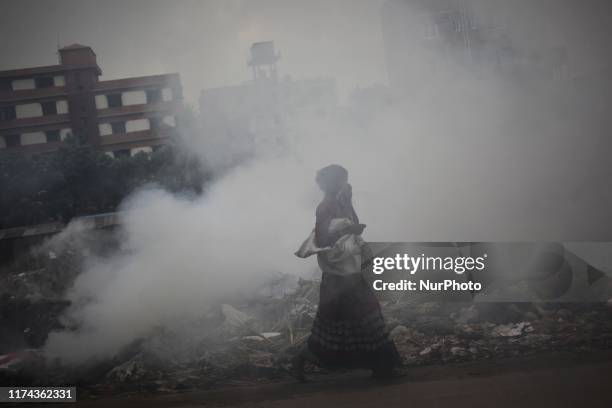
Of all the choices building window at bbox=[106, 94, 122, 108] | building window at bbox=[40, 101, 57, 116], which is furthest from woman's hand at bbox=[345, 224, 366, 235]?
building window at bbox=[40, 101, 57, 116]

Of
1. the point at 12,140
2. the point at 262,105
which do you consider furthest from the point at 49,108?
the point at 262,105

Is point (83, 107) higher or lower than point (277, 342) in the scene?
higher

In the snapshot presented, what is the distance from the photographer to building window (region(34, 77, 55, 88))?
7.11 m

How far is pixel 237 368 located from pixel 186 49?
3813mm

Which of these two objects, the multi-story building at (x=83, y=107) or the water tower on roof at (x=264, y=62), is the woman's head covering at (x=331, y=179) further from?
the multi-story building at (x=83, y=107)

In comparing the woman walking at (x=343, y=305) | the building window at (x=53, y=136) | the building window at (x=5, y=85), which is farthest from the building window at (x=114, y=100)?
the woman walking at (x=343, y=305)

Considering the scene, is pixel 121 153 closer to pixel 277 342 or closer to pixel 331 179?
pixel 331 179

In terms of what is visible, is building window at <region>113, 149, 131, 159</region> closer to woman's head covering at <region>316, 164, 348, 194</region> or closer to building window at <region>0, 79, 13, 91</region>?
building window at <region>0, 79, 13, 91</region>

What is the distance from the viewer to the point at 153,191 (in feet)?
21.9

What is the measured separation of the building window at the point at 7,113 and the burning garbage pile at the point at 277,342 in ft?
12.2

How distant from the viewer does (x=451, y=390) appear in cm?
407

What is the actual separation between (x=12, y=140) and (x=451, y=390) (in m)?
7.09

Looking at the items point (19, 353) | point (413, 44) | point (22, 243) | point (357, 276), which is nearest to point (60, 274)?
point (19, 353)

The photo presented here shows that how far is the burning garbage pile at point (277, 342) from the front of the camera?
15.1 feet
